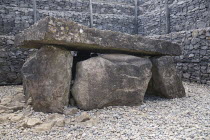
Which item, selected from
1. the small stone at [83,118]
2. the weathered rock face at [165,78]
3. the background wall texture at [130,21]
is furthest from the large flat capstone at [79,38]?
the background wall texture at [130,21]

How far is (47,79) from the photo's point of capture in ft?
11.9

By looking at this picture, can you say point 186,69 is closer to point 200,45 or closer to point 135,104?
point 200,45

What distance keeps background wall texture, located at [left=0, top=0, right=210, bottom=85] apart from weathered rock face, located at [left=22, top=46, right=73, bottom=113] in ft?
12.4

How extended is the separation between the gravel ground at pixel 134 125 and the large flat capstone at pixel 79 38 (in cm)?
139

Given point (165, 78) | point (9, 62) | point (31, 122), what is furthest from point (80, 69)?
point (9, 62)

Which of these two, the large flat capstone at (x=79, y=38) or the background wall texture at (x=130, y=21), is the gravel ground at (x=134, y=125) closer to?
the large flat capstone at (x=79, y=38)

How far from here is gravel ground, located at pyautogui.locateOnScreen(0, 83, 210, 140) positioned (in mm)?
2682

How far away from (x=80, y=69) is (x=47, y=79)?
743mm

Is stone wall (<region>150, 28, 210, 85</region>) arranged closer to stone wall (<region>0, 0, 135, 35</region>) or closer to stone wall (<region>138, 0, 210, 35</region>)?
stone wall (<region>138, 0, 210, 35</region>)

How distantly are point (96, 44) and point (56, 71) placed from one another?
0.99 metres

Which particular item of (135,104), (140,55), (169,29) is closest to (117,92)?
(135,104)

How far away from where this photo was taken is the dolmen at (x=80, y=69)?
3.53 meters

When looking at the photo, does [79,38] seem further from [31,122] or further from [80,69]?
[31,122]

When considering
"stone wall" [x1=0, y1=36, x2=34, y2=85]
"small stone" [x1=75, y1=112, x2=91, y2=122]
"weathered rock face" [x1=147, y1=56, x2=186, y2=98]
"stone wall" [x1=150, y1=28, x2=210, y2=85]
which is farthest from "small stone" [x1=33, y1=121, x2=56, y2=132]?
"stone wall" [x1=150, y1=28, x2=210, y2=85]
